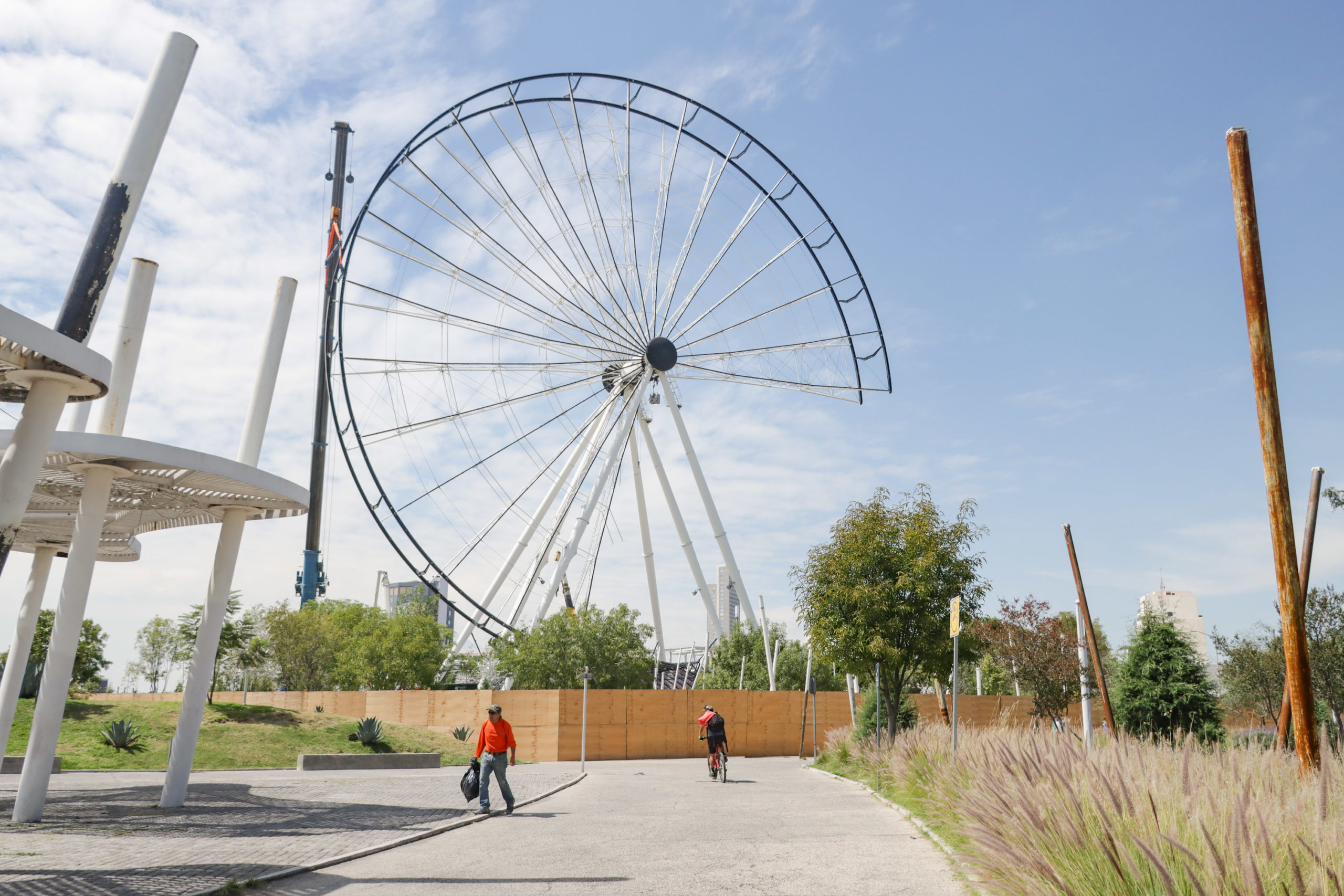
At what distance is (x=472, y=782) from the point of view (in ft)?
47.7

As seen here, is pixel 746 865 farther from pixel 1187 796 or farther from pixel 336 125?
pixel 336 125

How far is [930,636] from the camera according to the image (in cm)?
2269

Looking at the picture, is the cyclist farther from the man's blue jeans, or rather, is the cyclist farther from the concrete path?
the man's blue jeans

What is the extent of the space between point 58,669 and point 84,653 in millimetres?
44884

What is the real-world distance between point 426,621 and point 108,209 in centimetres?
5074

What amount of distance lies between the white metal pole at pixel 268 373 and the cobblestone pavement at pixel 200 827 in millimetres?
5401

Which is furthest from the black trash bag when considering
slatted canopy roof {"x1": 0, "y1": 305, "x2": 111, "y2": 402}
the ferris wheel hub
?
the ferris wheel hub

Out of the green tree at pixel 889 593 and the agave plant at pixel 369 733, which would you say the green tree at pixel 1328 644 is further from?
the agave plant at pixel 369 733

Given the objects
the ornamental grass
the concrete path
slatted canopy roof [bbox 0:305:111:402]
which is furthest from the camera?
the concrete path

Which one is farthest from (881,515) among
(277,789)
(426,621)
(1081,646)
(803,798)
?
(426,621)

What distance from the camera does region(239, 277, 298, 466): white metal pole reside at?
50.5ft

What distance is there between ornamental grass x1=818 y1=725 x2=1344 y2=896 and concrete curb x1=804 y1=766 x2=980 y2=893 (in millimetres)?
120

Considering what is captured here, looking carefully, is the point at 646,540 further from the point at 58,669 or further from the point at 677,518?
the point at 58,669

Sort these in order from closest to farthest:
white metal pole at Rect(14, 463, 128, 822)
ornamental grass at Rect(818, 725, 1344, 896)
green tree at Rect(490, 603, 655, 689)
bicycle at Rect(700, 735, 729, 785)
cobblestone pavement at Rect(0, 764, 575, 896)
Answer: ornamental grass at Rect(818, 725, 1344, 896) → cobblestone pavement at Rect(0, 764, 575, 896) → white metal pole at Rect(14, 463, 128, 822) → bicycle at Rect(700, 735, 729, 785) → green tree at Rect(490, 603, 655, 689)
